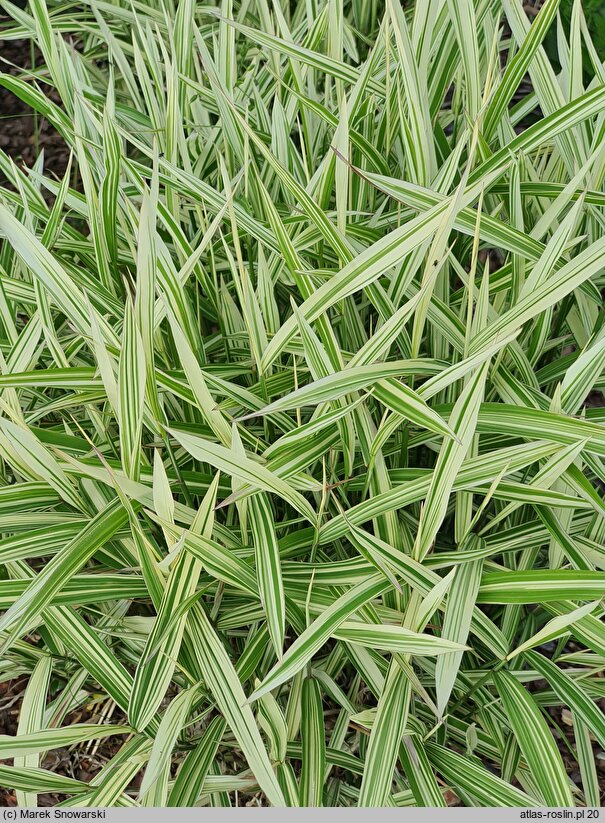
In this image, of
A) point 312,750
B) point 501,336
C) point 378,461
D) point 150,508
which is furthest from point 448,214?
point 312,750

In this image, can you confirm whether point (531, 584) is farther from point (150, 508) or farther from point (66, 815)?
point (66, 815)

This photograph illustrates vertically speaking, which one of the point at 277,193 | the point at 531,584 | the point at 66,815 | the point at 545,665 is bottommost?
the point at 66,815

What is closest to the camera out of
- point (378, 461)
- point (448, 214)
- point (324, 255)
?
point (448, 214)

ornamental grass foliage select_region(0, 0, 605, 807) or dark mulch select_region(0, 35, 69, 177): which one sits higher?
dark mulch select_region(0, 35, 69, 177)

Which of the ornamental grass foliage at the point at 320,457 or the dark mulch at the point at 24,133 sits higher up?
the dark mulch at the point at 24,133

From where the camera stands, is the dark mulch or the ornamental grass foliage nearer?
the ornamental grass foliage

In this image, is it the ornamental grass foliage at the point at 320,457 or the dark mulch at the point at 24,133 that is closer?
the ornamental grass foliage at the point at 320,457

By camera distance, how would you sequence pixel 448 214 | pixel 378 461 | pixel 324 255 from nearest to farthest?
1. pixel 448 214
2. pixel 378 461
3. pixel 324 255

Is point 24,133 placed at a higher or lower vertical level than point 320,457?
higher
